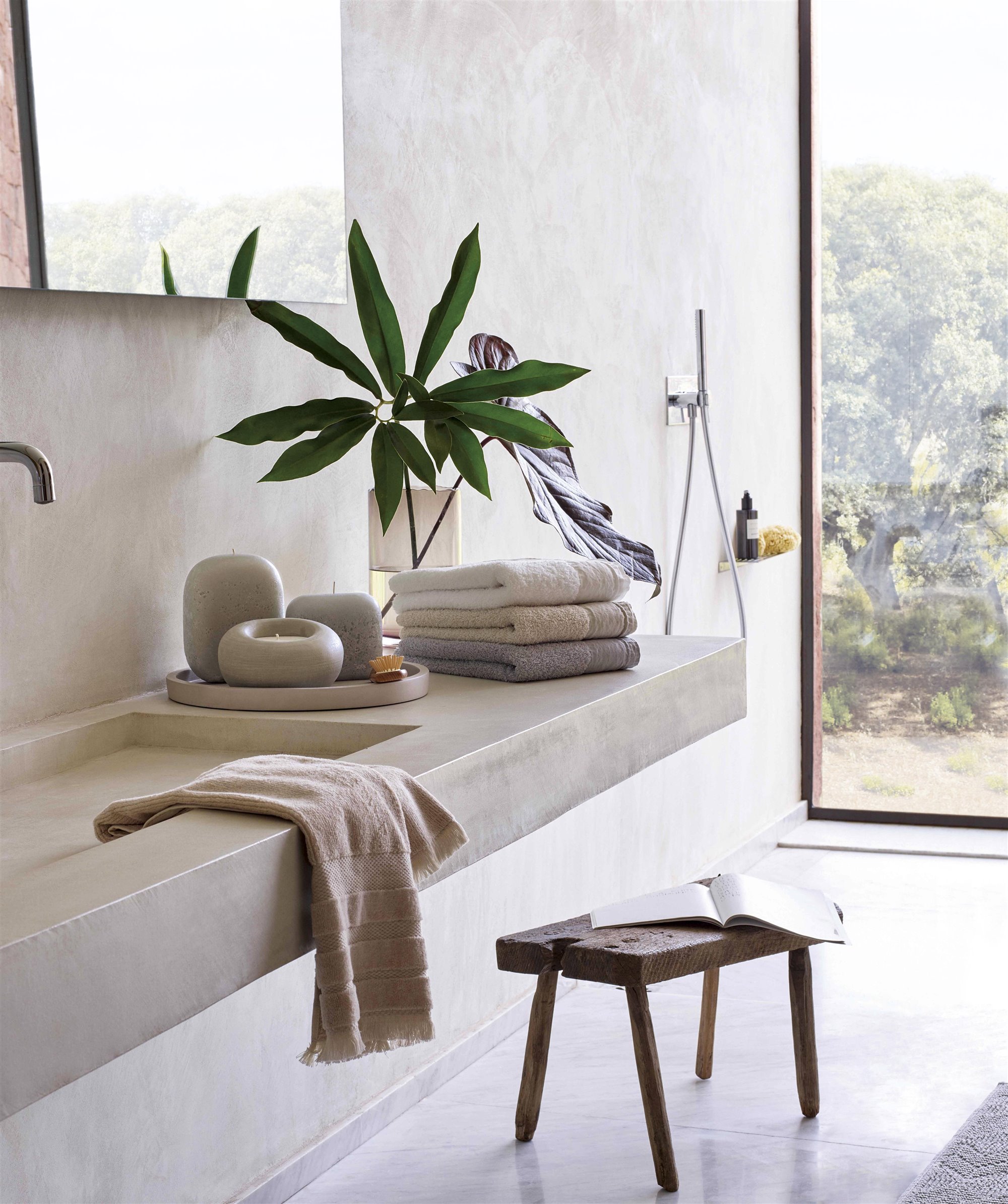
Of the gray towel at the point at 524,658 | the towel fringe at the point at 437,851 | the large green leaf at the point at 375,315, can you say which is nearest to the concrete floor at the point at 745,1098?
the gray towel at the point at 524,658

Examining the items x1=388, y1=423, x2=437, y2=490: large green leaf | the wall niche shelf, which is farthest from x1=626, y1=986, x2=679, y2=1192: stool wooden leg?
the wall niche shelf

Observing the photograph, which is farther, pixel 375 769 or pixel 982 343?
pixel 982 343

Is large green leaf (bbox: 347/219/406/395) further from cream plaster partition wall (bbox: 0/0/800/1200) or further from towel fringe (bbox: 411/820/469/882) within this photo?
towel fringe (bbox: 411/820/469/882)

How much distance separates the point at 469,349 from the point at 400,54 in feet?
1.75

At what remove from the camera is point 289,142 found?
6.97 feet

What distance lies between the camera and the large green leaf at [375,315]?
6.58ft

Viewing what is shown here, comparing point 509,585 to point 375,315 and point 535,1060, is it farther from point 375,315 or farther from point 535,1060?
point 535,1060

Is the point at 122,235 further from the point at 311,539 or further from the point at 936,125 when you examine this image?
the point at 936,125

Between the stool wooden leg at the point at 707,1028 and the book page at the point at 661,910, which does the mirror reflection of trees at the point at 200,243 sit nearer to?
the book page at the point at 661,910

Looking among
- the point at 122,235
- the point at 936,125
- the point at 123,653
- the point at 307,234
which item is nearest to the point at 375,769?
the point at 123,653

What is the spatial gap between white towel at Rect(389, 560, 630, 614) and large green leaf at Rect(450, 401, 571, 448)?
7.0 inches

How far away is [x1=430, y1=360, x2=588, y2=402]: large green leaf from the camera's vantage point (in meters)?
2.01

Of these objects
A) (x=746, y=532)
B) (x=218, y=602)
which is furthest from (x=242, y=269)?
(x=746, y=532)

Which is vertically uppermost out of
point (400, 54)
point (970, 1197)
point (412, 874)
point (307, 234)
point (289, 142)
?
point (400, 54)
